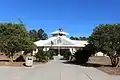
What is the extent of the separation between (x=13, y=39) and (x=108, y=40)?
33.5ft

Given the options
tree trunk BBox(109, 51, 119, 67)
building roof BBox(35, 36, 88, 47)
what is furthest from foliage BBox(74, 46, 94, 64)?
building roof BBox(35, 36, 88, 47)

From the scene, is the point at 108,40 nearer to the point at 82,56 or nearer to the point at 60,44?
the point at 82,56

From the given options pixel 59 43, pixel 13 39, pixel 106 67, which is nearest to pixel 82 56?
pixel 106 67

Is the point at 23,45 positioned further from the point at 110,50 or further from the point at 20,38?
the point at 110,50

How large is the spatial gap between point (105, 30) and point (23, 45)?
9146 millimetres

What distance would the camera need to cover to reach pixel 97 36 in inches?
1178

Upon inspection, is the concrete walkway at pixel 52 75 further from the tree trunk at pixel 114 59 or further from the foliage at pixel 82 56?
the foliage at pixel 82 56

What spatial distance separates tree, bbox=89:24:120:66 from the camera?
28.8 metres

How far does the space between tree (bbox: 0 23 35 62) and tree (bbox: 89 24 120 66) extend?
771 centimetres

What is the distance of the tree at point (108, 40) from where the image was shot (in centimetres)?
2877

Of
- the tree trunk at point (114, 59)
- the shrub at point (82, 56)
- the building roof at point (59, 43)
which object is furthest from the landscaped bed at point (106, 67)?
the building roof at point (59, 43)

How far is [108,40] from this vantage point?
2900cm

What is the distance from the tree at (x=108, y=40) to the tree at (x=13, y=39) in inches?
303

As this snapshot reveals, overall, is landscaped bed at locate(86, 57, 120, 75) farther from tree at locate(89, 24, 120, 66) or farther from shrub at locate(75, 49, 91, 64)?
tree at locate(89, 24, 120, 66)
